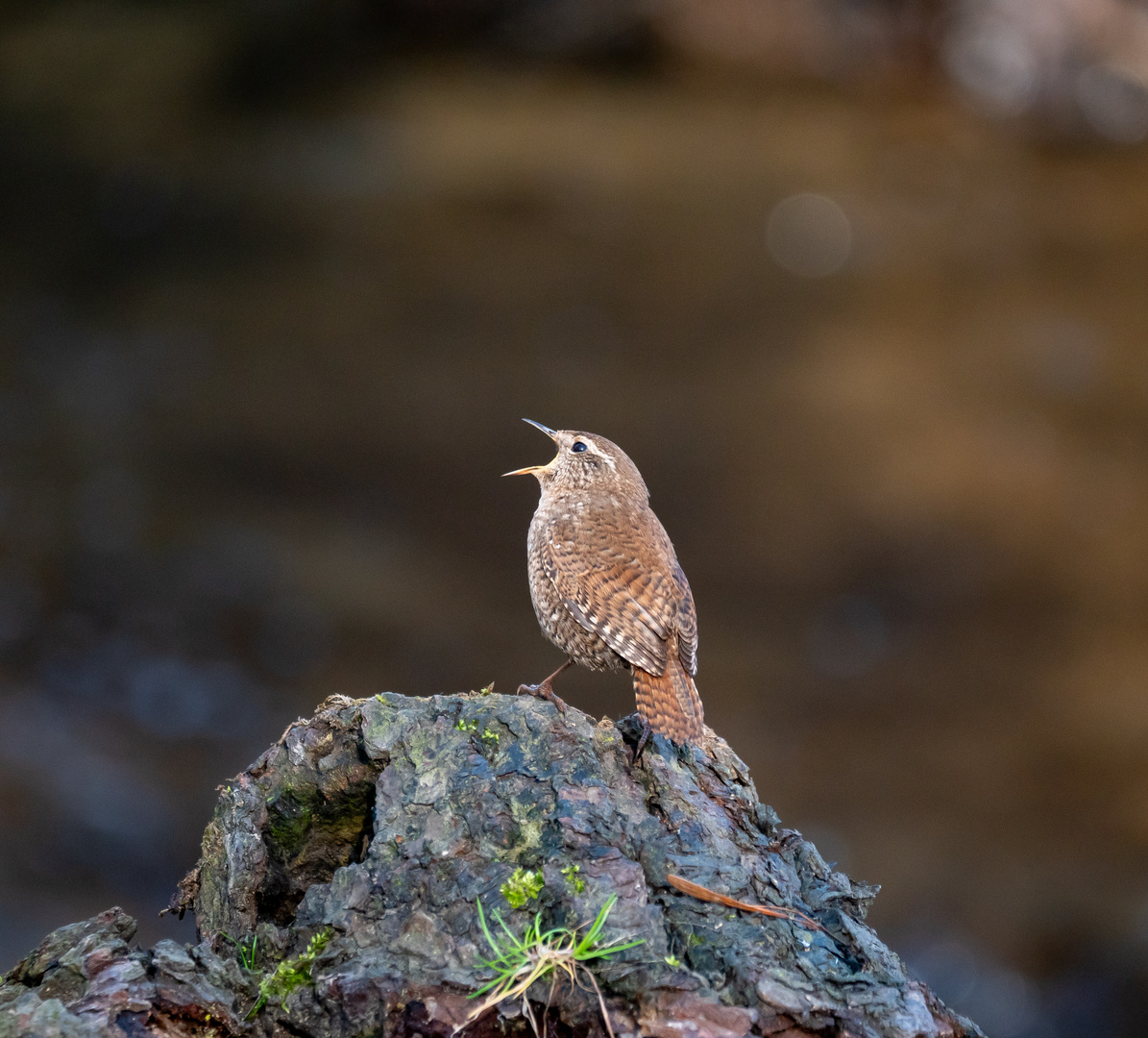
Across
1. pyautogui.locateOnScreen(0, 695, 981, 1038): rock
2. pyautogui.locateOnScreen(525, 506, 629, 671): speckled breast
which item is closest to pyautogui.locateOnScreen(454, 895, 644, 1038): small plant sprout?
pyautogui.locateOnScreen(0, 695, 981, 1038): rock

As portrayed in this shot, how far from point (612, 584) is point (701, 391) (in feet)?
17.7

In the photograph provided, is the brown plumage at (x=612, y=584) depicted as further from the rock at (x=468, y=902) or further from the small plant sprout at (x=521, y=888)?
the small plant sprout at (x=521, y=888)

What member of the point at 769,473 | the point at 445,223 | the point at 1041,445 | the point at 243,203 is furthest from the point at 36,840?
the point at 1041,445

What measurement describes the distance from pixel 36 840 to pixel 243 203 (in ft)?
18.1

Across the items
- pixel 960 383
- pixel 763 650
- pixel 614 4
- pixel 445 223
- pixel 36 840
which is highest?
pixel 614 4

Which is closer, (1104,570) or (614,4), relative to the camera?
(614,4)

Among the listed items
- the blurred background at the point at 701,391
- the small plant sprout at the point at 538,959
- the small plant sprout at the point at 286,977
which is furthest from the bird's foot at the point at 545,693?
the blurred background at the point at 701,391

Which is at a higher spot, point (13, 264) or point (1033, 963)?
point (13, 264)

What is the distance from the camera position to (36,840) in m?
8.13

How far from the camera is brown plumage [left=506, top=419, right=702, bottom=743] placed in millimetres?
3000

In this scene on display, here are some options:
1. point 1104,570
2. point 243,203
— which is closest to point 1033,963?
point 1104,570

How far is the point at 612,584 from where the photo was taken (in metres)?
3.35

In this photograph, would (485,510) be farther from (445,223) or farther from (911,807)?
(911,807)

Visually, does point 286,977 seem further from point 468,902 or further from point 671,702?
point 671,702
